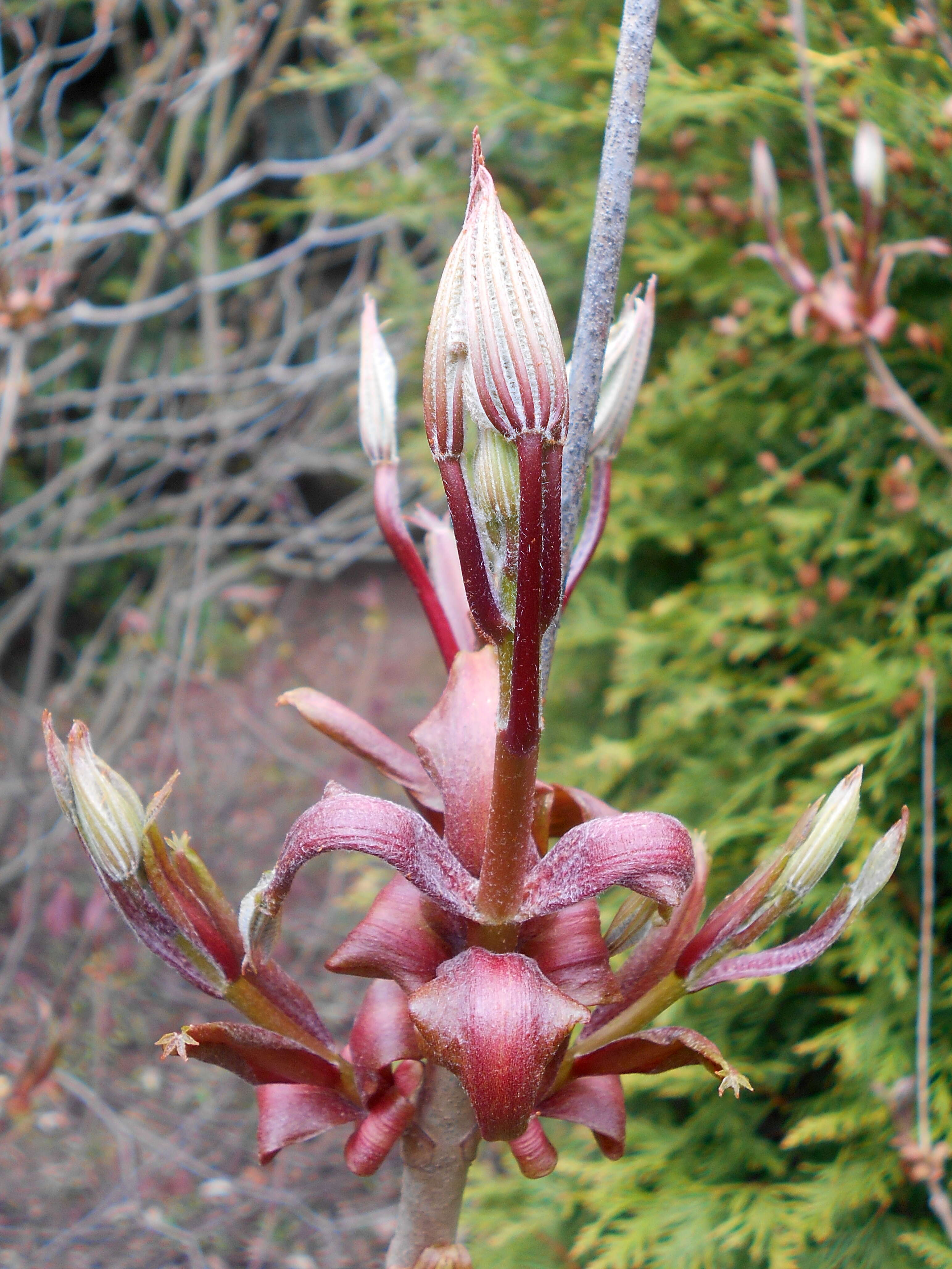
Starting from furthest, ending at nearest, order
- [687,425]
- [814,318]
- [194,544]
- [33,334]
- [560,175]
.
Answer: [194,544], [33,334], [560,175], [687,425], [814,318]

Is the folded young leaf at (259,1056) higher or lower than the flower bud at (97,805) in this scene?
lower

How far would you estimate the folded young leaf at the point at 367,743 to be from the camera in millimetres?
532

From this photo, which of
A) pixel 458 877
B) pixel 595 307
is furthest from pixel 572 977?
pixel 595 307

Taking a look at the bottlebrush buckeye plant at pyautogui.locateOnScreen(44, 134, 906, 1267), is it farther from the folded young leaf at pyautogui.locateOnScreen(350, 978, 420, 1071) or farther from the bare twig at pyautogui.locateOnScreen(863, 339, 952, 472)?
the bare twig at pyautogui.locateOnScreen(863, 339, 952, 472)

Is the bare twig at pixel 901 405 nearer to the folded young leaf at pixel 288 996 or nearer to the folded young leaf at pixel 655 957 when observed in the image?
the folded young leaf at pixel 655 957

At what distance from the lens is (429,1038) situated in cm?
40

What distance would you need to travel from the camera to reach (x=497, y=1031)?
39 cm

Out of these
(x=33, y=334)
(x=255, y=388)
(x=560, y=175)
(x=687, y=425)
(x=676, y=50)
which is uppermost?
(x=676, y=50)

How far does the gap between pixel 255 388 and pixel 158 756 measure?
1464 mm

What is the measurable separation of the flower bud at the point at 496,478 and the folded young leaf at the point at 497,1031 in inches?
7.5

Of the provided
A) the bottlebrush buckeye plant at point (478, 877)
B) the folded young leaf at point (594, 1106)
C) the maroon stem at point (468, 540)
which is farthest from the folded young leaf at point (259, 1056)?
the maroon stem at point (468, 540)

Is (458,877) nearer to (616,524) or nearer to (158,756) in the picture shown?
(616,524)

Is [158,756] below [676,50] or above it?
below

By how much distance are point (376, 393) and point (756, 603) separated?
2.97 feet
